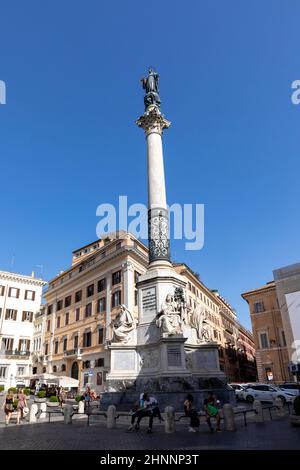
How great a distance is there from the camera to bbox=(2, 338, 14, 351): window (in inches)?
2017

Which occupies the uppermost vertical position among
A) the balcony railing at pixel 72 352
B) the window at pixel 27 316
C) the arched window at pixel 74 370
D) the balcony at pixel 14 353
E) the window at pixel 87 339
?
the window at pixel 27 316

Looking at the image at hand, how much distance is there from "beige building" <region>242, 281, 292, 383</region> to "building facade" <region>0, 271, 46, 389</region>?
3244cm

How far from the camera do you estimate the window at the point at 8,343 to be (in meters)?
51.2

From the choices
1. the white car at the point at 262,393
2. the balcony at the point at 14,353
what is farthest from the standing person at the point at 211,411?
the balcony at the point at 14,353

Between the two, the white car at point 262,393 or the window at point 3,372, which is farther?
the window at point 3,372

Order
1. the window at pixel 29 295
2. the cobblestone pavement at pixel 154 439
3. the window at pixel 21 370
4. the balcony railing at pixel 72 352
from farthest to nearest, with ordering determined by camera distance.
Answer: the window at pixel 29 295 < the window at pixel 21 370 < the balcony railing at pixel 72 352 < the cobblestone pavement at pixel 154 439

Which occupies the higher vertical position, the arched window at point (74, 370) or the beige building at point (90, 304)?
the beige building at point (90, 304)

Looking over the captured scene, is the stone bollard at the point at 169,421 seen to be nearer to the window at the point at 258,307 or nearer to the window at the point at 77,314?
the window at the point at 77,314

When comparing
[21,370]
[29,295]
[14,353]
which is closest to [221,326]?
[29,295]

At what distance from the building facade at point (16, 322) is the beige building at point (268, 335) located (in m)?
32.4

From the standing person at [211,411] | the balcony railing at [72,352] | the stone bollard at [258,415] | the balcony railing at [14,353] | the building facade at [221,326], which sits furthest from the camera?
the building facade at [221,326]

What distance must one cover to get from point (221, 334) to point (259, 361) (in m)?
24.0

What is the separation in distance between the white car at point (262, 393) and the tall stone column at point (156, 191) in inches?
563

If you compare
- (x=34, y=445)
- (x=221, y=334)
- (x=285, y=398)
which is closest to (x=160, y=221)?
(x=34, y=445)
